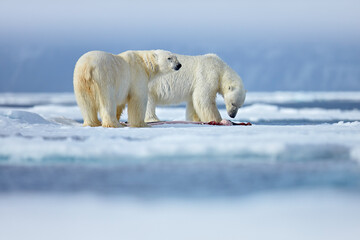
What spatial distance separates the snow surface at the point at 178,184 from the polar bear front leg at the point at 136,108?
1311mm

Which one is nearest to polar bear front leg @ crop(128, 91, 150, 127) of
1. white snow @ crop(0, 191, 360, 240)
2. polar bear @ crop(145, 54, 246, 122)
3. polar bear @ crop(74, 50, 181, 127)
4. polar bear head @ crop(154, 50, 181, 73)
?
polar bear @ crop(74, 50, 181, 127)

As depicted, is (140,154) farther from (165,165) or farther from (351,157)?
(351,157)

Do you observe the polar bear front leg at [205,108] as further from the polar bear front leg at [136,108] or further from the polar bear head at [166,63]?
the polar bear front leg at [136,108]

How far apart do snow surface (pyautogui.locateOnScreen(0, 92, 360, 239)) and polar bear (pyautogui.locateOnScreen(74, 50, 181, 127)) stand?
947 mm

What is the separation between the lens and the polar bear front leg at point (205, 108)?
6.27m

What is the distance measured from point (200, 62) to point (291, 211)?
14.7 ft

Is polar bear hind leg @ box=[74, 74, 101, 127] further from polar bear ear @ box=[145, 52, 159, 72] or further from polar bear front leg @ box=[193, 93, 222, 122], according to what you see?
polar bear front leg @ box=[193, 93, 222, 122]

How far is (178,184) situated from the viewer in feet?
8.29

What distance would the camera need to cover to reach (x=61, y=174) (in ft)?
9.02

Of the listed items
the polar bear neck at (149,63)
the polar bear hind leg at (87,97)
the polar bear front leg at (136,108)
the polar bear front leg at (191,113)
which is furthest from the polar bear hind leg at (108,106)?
the polar bear front leg at (191,113)

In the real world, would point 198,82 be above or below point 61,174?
above

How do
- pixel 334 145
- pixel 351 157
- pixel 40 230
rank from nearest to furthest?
pixel 40 230 → pixel 351 157 → pixel 334 145

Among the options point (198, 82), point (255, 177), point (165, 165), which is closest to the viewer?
point (255, 177)

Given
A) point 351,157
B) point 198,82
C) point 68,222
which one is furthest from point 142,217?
point 198,82
